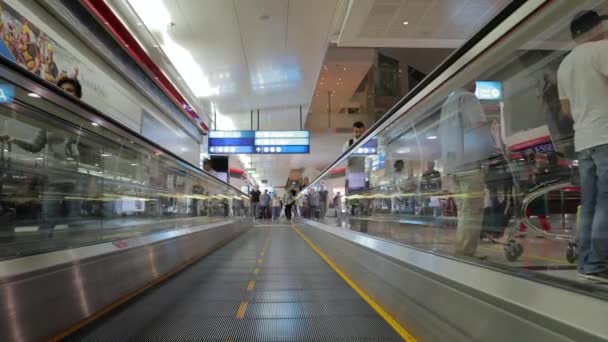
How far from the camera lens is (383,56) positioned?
54.4 feet

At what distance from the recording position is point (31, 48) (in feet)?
22.3

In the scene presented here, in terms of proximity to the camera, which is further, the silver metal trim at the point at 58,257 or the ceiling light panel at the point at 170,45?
the ceiling light panel at the point at 170,45

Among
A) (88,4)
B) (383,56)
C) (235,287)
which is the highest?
(383,56)

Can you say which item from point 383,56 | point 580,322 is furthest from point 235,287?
point 383,56

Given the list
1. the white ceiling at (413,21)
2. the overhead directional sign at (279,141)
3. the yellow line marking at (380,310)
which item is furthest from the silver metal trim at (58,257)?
the overhead directional sign at (279,141)

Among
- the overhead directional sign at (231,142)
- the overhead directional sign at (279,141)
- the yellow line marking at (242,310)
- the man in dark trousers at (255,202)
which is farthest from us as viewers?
the man in dark trousers at (255,202)

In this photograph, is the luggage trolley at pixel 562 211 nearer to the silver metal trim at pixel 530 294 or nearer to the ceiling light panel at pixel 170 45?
the silver metal trim at pixel 530 294

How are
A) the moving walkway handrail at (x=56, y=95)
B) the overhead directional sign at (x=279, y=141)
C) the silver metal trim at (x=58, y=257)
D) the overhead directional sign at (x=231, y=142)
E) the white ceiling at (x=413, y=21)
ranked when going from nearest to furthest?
the silver metal trim at (x=58, y=257)
the moving walkway handrail at (x=56, y=95)
the white ceiling at (x=413, y=21)
the overhead directional sign at (x=231, y=142)
the overhead directional sign at (x=279, y=141)

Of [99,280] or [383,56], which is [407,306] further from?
[383,56]

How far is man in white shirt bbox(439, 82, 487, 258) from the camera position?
11.8 ft

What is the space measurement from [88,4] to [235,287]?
6635mm

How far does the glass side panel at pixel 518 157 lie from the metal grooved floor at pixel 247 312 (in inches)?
37.4

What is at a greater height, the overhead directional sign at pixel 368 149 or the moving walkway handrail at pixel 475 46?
the moving walkway handrail at pixel 475 46

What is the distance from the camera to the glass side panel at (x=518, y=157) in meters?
2.30
